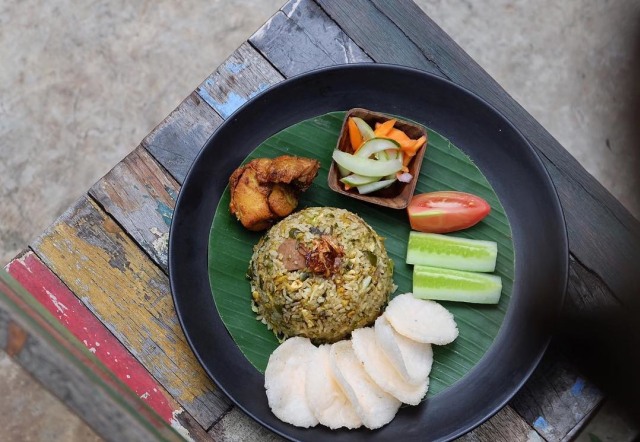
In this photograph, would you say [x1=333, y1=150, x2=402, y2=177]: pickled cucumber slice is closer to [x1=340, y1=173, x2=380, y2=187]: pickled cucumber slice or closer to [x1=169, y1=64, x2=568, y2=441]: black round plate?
Answer: [x1=340, y1=173, x2=380, y2=187]: pickled cucumber slice

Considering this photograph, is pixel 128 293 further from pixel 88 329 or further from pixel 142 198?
pixel 142 198

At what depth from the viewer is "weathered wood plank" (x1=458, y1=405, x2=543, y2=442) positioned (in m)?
3.10

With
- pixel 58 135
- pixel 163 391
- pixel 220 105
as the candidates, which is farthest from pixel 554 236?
pixel 58 135

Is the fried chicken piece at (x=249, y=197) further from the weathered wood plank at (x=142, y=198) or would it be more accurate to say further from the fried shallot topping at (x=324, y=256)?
the weathered wood plank at (x=142, y=198)

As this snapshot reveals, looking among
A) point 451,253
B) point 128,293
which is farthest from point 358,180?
point 128,293

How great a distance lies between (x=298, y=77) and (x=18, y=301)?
1425 millimetres

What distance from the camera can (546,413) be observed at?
3111mm

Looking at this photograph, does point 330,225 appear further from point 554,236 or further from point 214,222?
point 554,236

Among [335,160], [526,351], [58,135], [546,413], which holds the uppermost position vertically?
[58,135]

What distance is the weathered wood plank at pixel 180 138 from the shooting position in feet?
10.5

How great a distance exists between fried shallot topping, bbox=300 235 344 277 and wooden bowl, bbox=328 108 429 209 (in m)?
0.24

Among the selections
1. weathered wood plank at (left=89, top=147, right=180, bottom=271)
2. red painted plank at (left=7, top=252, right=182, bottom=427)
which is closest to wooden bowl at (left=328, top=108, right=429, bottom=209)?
weathered wood plank at (left=89, top=147, right=180, bottom=271)

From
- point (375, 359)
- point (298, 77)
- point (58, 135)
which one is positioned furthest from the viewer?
point (58, 135)

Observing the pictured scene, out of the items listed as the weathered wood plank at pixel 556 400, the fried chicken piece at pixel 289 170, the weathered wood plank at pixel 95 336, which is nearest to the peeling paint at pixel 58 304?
the weathered wood plank at pixel 95 336
